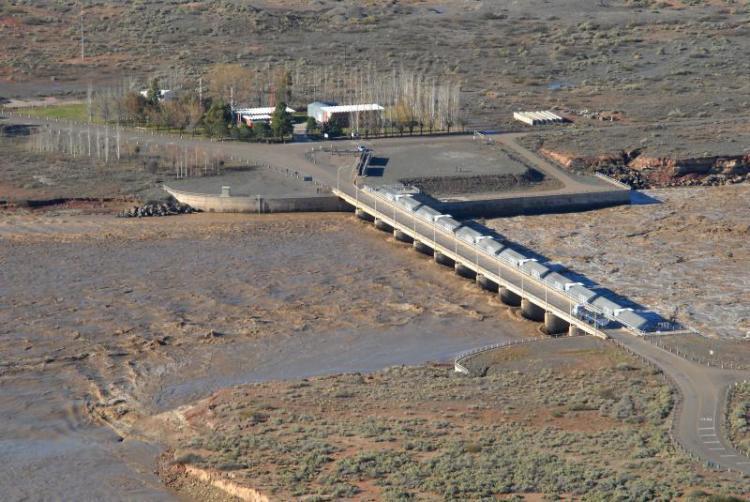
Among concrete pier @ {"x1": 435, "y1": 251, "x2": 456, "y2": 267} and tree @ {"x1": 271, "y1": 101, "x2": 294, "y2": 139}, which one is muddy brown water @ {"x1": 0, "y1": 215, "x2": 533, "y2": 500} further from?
tree @ {"x1": 271, "y1": 101, "x2": 294, "y2": 139}

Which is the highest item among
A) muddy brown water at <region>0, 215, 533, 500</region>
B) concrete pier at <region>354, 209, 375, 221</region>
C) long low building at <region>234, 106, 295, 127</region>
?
long low building at <region>234, 106, 295, 127</region>

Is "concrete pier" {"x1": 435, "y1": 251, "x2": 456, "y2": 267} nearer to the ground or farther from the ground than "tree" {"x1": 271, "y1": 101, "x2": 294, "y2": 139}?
nearer to the ground

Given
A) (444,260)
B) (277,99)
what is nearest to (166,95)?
(277,99)

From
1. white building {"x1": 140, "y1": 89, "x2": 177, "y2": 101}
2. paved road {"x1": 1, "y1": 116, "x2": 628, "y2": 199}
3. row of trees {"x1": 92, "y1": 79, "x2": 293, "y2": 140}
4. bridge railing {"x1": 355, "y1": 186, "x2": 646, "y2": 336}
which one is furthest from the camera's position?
white building {"x1": 140, "y1": 89, "x2": 177, "y2": 101}

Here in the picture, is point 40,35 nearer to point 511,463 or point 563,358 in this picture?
point 563,358

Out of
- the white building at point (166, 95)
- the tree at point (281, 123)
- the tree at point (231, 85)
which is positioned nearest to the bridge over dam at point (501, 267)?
the tree at point (281, 123)

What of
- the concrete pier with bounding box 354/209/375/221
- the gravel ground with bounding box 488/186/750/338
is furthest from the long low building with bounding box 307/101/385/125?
the gravel ground with bounding box 488/186/750/338

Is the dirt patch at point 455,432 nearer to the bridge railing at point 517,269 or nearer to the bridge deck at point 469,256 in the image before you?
the bridge railing at point 517,269
